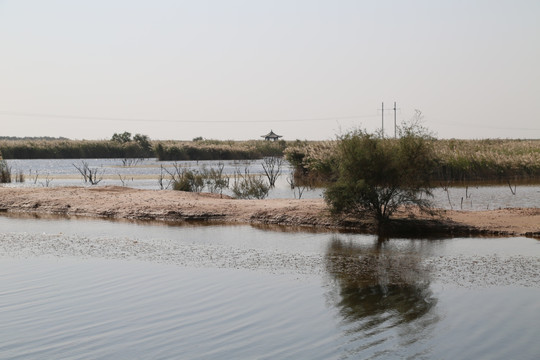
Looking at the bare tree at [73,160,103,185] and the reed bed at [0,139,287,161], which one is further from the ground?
the reed bed at [0,139,287,161]

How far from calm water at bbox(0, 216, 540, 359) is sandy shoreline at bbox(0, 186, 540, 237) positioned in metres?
1.66

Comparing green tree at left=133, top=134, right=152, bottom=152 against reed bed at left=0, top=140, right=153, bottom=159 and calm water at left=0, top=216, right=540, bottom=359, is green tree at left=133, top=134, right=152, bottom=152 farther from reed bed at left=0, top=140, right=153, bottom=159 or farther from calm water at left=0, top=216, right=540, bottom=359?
calm water at left=0, top=216, right=540, bottom=359

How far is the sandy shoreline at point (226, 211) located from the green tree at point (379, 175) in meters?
0.66

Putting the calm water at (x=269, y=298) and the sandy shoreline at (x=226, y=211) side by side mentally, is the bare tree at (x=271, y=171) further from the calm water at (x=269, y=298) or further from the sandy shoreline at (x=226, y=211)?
the calm water at (x=269, y=298)

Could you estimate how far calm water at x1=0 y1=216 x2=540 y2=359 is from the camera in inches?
398

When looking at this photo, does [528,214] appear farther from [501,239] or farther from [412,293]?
[412,293]

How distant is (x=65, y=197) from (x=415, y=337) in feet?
73.7

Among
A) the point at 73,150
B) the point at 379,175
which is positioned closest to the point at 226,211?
the point at 379,175

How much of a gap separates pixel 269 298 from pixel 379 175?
31.2 ft

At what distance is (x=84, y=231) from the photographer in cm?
2253

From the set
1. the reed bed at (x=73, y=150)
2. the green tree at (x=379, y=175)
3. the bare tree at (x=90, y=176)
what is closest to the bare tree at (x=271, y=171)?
the bare tree at (x=90, y=176)

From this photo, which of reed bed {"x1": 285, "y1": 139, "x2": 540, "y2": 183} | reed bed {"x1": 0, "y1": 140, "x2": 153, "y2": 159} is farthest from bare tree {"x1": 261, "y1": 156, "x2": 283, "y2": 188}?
reed bed {"x1": 0, "y1": 140, "x2": 153, "y2": 159}

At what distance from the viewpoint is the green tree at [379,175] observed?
21.5 m

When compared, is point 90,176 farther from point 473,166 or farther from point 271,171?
point 473,166
